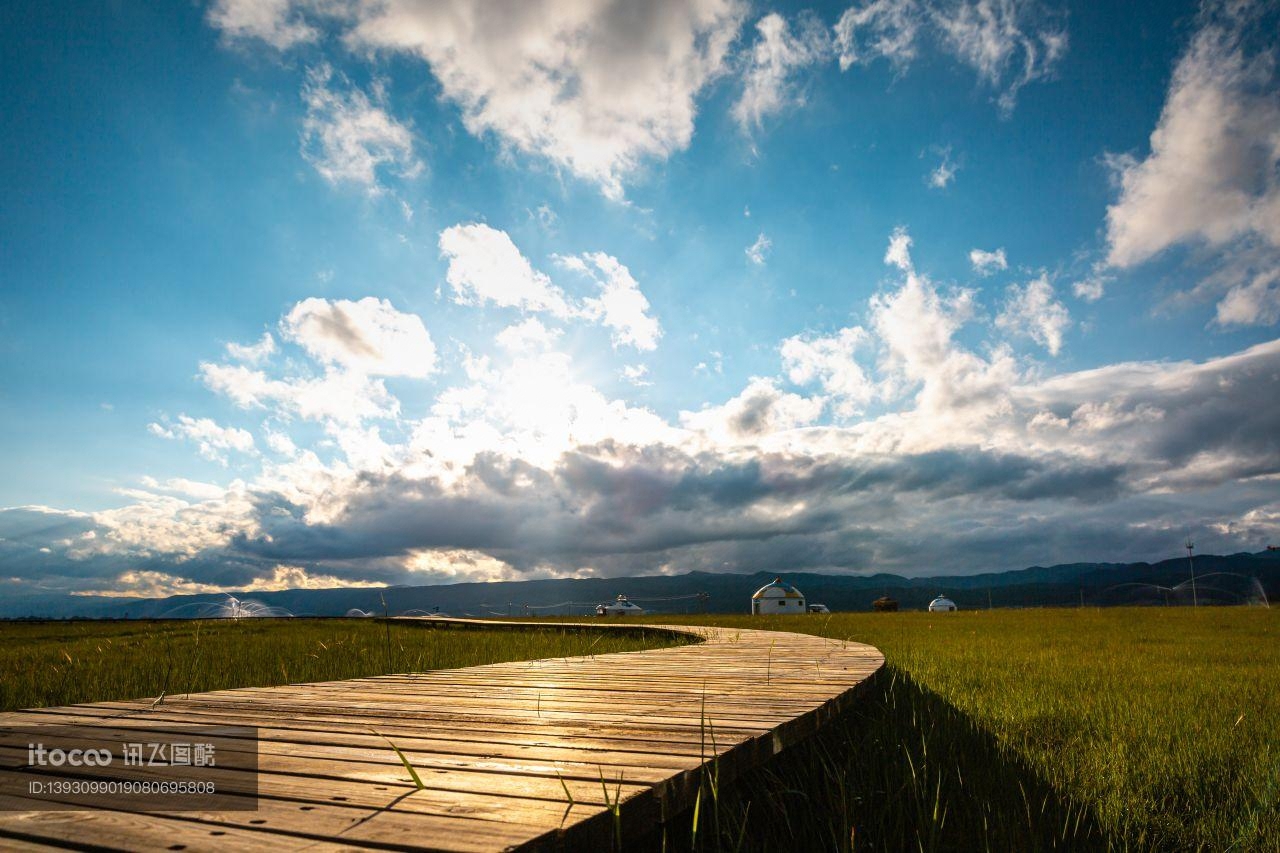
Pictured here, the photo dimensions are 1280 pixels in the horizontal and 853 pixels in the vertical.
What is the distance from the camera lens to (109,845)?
1.52m

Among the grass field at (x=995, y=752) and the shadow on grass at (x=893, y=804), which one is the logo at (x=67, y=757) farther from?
the grass field at (x=995, y=752)

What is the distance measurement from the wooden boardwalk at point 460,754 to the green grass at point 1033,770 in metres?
0.36

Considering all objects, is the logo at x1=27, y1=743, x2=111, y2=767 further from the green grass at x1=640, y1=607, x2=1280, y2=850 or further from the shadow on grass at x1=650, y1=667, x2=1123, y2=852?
the green grass at x1=640, y1=607, x2=1280, y2=850

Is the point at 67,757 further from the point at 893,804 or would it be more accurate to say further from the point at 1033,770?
the point at 1033,770

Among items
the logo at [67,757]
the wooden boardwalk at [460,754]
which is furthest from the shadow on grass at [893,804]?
the logo at [67,757]

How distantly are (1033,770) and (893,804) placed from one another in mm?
1124

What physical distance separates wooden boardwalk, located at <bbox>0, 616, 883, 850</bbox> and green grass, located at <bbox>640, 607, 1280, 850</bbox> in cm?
36

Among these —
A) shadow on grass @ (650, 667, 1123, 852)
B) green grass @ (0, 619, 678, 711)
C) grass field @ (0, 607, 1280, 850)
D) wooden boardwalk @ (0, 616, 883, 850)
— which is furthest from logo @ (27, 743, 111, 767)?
green grass @ (0, 619, 678, 711)

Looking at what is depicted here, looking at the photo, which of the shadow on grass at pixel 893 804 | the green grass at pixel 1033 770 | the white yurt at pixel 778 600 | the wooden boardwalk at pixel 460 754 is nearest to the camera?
the wooden boardwalk at pixel 460 754

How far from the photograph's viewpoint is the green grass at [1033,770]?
307 cm

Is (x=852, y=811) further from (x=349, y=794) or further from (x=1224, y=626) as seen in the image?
(x=1224, y=626)

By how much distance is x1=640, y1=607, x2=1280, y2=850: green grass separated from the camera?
3.07 meters

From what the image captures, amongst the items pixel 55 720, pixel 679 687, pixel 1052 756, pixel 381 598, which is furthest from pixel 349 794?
pixel 381 598

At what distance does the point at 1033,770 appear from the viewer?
13.2 feet
